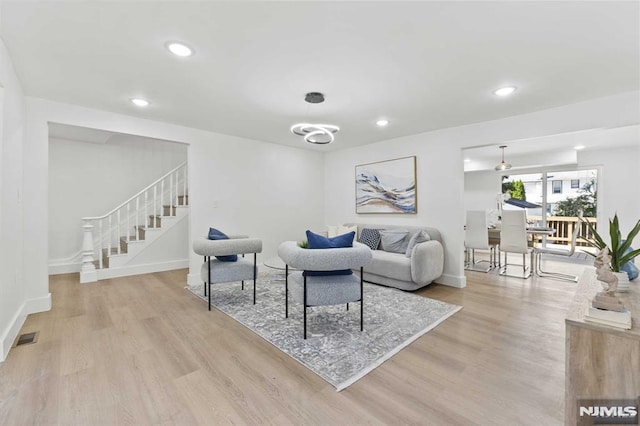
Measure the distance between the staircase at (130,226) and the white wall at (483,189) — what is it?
7.56 meters

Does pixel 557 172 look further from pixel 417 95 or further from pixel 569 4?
pixel 569 4

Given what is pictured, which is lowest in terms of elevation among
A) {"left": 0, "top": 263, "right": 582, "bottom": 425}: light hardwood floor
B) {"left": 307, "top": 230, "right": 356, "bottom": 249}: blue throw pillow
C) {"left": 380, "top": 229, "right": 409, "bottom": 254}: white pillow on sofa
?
{"left": 0, "top": 263, "right": 582, "bottom": 425}: light hardwood floor

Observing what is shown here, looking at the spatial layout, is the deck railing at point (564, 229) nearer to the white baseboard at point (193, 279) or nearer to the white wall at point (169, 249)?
the white baseboard at point (193, 279)

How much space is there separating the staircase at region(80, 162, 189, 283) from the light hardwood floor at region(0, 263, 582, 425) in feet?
5.57

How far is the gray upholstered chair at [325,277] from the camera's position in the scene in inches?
95.2

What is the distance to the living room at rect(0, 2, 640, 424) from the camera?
5.96 feet

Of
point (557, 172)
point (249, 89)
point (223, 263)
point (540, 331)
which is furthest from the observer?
point (557, 172)

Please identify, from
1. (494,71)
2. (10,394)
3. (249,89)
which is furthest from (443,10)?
(10,394)

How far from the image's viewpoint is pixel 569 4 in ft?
5.40

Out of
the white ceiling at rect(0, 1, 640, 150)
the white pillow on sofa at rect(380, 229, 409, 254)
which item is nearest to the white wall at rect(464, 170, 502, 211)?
A: the white pillow on sofa at rect(380, 229, 409, 254)

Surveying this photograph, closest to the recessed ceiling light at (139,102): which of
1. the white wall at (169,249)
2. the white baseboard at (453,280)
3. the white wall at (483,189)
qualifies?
the white wall at (169,249)

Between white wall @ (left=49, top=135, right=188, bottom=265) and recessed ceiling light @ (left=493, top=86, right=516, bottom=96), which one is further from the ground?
recessed ceiling light @ (left=493, top=86, right=516, bottom=96)

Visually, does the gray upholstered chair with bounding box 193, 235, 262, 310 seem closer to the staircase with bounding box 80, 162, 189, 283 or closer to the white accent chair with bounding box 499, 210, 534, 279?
the staircase with bounding box 80, 162, 189, 283

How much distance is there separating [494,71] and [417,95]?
728 millimetres
